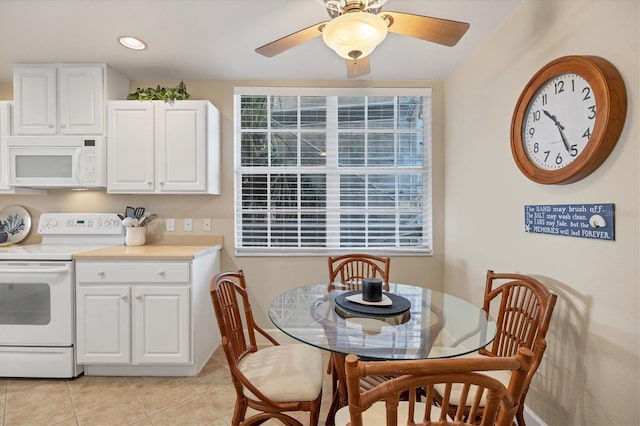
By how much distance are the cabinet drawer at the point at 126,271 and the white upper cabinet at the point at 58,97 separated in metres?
1.18

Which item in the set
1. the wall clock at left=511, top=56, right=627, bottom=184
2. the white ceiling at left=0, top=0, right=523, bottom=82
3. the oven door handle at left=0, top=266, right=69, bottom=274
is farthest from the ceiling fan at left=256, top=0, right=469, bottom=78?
the oven door handle at left=0, top=266, right=69, bottom=274

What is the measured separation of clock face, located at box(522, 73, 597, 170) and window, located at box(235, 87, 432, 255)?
1.23m

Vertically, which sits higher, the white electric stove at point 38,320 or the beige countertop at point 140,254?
the beige countertop at point 140,254

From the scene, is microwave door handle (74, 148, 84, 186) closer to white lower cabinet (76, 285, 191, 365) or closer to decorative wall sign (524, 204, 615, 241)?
white lower cabinet (76, 285, 191, 365)

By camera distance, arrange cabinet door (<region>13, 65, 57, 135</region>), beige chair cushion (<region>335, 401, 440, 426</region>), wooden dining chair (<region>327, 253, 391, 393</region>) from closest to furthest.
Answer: beige chair cushion (<region>335, 401, 440, 426</region>)
wooden dining chair (<region>327, 253, 391, 393</region>)
cabinet door (<region>13, 65, 57, 135</region>)

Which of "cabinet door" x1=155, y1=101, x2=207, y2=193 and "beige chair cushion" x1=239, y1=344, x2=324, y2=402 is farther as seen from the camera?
"cabinet door" x1=155, y1=101, x2=207, y2=193

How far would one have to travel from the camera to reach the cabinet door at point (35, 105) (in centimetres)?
→ 253

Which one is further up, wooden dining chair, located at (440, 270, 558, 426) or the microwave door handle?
the microwave door handle

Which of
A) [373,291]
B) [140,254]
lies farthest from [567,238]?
[140,254]

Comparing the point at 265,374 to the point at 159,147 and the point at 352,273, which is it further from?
the point at 159,147

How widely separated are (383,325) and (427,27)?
1.35 meters

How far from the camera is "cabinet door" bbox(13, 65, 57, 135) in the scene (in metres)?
2.53

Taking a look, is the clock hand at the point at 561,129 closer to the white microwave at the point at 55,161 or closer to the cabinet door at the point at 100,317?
the cabinet door at the point at 100,317

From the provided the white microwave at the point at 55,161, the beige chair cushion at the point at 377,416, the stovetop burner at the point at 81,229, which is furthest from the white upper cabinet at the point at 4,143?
the beige chair cushion at the point at 377,416
